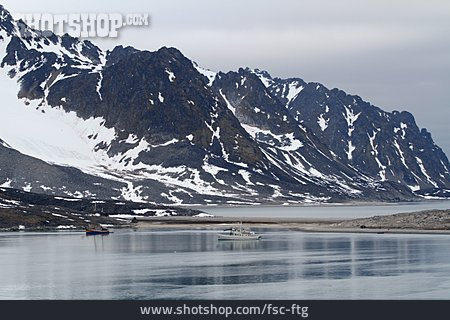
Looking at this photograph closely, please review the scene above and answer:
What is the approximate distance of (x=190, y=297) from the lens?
76188 mm

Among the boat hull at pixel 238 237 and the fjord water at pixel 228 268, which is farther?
the boat hull at pixel 238 237

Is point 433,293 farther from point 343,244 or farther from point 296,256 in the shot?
point 343,244

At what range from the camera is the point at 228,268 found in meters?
102

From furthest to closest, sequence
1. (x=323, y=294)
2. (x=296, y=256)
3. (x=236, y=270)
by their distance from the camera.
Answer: (x=296, y=256), (x=236, y=270), (x=323, y=294)

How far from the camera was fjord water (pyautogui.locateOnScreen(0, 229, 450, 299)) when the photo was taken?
7994cm

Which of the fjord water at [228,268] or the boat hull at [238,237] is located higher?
the boat hull at [238,237]

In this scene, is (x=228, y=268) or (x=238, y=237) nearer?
(x=228, y=268)

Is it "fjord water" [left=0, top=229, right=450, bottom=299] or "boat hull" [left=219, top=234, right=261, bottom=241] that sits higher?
"boat hull" [left=219, top=234, right=261, bottom=241]

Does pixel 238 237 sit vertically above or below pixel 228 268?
above

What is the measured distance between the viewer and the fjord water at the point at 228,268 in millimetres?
79938

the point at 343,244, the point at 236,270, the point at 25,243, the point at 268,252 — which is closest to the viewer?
the point at 236,270
